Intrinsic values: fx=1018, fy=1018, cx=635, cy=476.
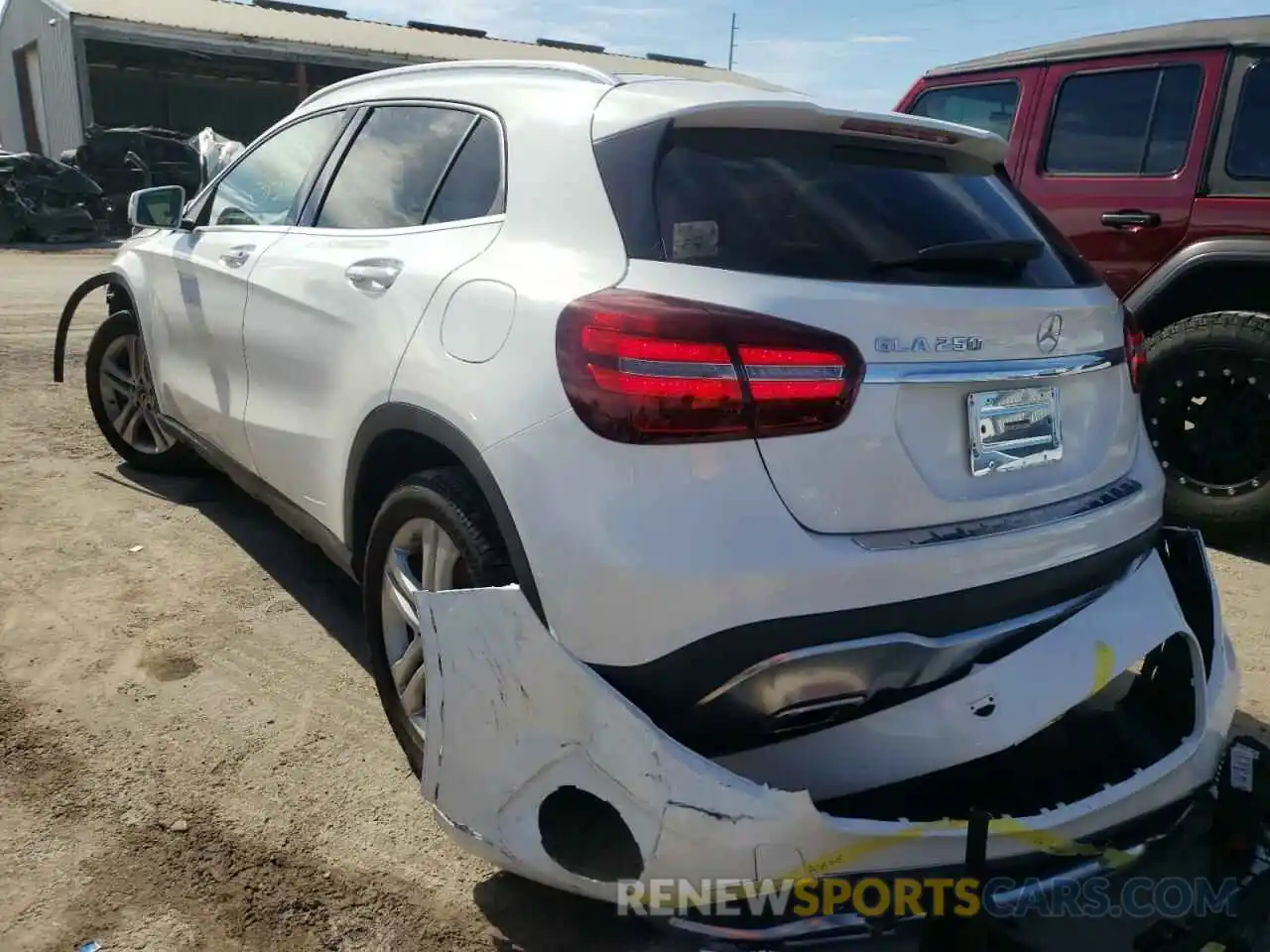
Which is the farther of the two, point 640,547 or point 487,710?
point 487,710

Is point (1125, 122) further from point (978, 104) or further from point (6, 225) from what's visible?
point (6, 225)

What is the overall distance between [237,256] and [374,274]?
116 cm

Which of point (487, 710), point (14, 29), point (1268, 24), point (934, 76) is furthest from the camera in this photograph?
point (14, 29)

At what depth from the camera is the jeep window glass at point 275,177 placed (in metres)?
3.46

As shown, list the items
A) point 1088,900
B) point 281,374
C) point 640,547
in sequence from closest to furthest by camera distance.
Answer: point 640,547, point 1088,900, point 281,374

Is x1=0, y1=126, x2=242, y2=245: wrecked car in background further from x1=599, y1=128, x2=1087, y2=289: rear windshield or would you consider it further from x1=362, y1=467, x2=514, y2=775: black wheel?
x1=599, y1=128, x2=1087, y2=289: rear windshield

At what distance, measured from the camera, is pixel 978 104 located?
5.69m

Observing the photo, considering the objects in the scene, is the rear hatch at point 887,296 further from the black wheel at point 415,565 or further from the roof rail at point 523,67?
the black wheel at point 415,565

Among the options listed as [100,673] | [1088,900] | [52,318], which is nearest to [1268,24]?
[1088,900]

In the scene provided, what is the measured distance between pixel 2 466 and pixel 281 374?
9.69 feet

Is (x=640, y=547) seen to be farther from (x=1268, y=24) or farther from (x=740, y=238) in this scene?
(x=1268, y=24)

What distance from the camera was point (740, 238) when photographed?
2020 millimetres

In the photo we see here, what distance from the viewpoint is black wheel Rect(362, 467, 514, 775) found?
220cm

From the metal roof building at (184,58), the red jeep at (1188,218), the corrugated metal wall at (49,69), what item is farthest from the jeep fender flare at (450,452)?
the corrugated metal wall at (49,69)
